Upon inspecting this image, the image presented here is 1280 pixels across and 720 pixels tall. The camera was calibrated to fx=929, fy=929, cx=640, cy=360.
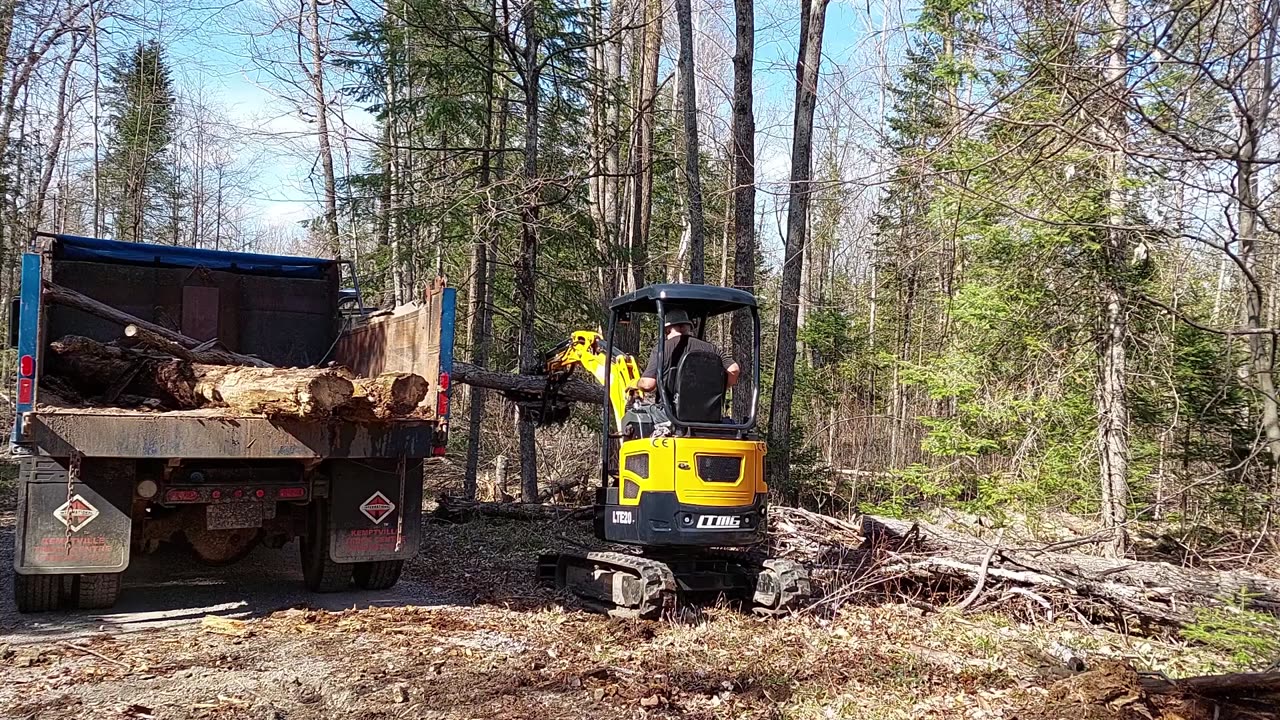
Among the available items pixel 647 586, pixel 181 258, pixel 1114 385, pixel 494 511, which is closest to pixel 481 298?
pixel 494 511

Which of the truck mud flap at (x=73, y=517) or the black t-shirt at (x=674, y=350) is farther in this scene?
the black t-shirt at (x=674, y=350)

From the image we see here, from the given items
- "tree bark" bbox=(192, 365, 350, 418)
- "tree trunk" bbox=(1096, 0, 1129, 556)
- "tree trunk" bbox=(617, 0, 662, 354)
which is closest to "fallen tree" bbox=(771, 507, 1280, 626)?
"tree trunk" bbox=(1096, 0, 1129, 556)

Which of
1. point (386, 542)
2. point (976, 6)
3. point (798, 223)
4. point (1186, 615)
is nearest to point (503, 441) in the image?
point (798, 223)

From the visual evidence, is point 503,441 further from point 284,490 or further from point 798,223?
point 284,490

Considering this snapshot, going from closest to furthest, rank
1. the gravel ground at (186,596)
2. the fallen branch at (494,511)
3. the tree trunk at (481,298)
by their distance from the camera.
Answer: the gravel ground at (186,596) → the fallen branch at (494,511) → the tree trunk at (481,298)

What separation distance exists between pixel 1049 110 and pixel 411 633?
5.24 meters

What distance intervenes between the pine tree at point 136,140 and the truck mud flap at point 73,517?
23893 mm

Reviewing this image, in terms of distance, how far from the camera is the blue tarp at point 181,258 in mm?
8359

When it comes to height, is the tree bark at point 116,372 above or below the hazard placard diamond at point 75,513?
above

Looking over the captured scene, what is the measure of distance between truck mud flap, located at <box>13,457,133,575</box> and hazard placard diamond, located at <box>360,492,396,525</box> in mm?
1606

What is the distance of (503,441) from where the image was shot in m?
17.9

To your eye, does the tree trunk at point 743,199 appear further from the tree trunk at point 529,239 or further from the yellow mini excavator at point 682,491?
the yellow mini excavator at point 682,491

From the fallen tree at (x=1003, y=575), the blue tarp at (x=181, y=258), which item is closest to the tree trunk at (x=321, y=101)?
the blue tarp at (x=181, y=258)

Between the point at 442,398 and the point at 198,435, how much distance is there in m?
1.69
